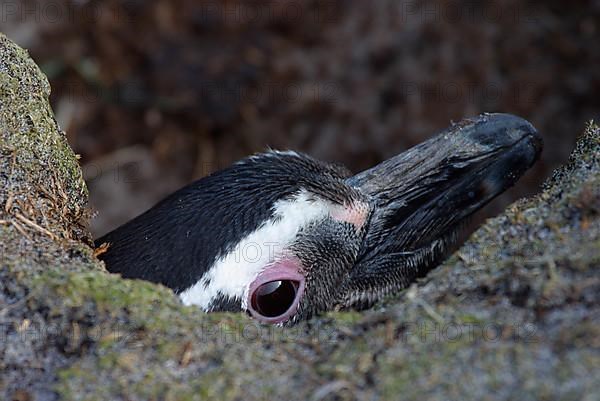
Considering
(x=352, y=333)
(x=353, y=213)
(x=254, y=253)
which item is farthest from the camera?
(x=353, y=213)

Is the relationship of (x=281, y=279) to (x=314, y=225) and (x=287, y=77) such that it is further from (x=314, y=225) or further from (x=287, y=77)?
(x=287, y=77)

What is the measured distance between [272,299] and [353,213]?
36 centimetres

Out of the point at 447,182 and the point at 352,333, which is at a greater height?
the point at 447,182

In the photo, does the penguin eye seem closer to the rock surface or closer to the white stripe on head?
the white stripe on head

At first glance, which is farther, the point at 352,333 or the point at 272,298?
the point at 272,298

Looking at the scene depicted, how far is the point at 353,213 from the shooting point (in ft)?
7.57

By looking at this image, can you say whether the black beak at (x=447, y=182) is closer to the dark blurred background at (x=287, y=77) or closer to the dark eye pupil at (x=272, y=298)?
the dark eye pupil at (x=272, y=298)

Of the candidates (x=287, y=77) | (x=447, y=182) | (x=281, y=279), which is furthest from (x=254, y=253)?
(x=287, y=77)

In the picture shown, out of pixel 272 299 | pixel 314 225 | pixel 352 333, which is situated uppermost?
pixel 314 225

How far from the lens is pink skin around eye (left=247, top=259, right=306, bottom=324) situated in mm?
2094

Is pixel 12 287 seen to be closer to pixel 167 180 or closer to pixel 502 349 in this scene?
pixel 502 349

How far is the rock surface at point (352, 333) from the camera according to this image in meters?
1.32

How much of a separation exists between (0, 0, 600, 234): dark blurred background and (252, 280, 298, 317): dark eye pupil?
7.14 ft

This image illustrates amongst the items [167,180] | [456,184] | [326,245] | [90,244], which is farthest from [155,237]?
[167,180]
